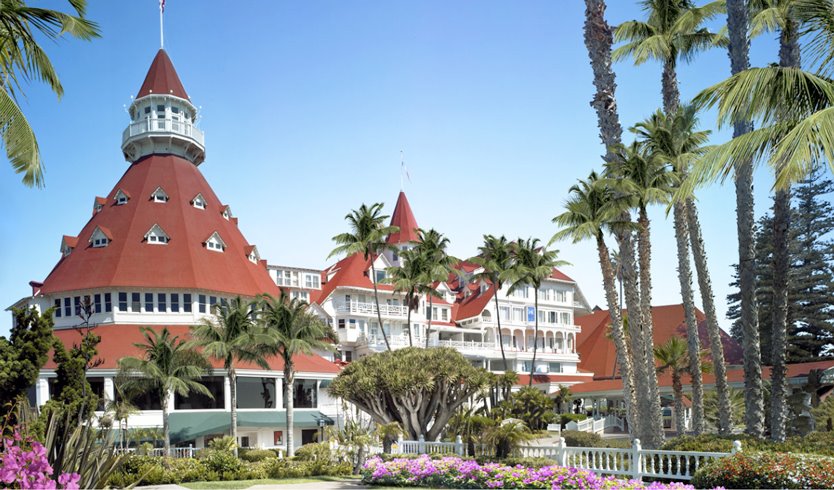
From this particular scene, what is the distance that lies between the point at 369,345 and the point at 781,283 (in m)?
45.8

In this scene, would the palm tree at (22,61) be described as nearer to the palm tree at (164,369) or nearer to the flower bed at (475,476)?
the flower bed at (475,476)

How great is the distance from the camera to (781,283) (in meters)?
23.8

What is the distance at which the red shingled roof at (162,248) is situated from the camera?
54.2 meters

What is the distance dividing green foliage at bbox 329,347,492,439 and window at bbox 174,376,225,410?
18393mm

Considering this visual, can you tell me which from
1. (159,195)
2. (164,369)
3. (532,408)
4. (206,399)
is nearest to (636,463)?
(164,369)

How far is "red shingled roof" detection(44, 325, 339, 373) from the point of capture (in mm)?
48156

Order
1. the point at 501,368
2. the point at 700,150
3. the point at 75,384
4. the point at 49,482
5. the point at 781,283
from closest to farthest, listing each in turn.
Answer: the point at 49,482 < the point at 781,283 < the point at 700,150 < the point at 75,384 < the point at 501,368

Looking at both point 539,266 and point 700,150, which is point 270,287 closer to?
point 539,266

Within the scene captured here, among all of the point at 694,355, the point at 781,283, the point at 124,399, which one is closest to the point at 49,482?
the point at 781,283

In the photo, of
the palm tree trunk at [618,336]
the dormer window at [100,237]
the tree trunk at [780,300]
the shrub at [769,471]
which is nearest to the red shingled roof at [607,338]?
the palm tree trunk at [618,336]

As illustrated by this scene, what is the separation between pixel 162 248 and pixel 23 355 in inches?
1172

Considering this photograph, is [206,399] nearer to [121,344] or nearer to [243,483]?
[121,344]

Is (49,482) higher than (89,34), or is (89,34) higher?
(89,34)

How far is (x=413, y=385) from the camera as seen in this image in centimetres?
3466
